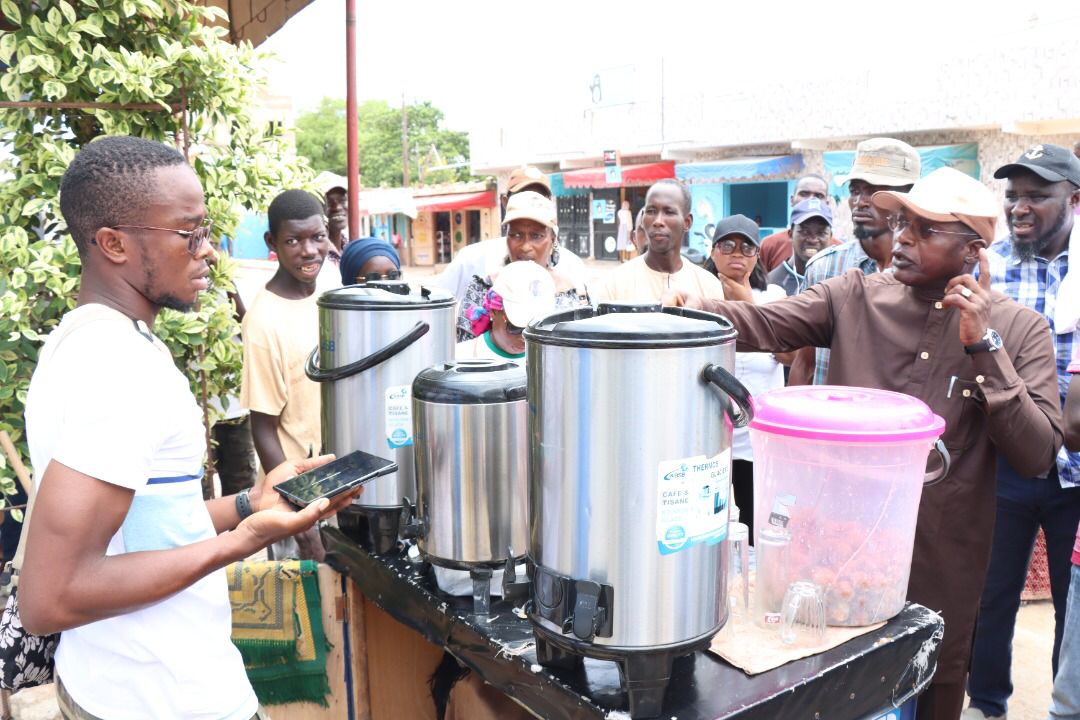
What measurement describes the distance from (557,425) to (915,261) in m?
1.41

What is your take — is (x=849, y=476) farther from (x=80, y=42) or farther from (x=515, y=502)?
(x=80, y=42)

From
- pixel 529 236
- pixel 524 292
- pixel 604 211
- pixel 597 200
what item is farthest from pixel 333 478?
pixel 597 200

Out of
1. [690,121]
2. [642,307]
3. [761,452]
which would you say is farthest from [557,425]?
[690,121]

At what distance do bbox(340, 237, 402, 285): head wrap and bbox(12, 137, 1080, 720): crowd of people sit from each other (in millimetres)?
14

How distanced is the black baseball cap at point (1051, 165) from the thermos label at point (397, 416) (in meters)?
2.52

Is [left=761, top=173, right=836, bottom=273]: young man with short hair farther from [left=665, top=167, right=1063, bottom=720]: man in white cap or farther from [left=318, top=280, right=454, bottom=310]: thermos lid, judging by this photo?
[left=318, top=280, right=454, bottom=310]: thermos lid

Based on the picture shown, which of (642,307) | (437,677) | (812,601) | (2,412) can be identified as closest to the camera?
(642,307)

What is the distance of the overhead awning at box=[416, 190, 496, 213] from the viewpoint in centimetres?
3089

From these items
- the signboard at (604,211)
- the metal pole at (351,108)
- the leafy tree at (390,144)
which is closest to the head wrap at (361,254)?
the metal pole at (351,108)

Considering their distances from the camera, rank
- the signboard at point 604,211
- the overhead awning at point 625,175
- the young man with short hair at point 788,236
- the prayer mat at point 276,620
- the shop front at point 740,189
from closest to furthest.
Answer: the prayer mat at point 276,620
the young man with short hair at point 788,236
the shop front at point 740,189
the overhead awning at point 625,175
the signboard at point 604,211

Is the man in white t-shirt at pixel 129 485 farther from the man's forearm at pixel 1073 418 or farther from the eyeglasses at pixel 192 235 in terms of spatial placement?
the man's forearm at pixel 1073 418

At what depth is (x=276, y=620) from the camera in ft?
8.45

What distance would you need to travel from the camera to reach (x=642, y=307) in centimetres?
154

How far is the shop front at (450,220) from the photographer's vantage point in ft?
102
